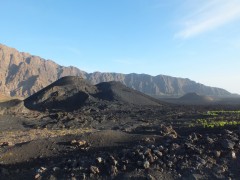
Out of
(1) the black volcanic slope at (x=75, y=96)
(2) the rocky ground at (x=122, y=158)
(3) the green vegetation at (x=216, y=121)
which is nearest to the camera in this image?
(2) the rocky ground at (x=122, y=158)

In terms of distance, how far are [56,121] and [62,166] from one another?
2398 centimetres

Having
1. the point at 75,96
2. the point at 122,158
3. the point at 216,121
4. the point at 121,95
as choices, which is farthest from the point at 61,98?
the point at 122,158

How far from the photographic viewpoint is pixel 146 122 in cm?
3862

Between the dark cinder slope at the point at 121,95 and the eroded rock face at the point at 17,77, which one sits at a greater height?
the eroded rock face at the point at 17,77

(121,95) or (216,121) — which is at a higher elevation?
(121,95)

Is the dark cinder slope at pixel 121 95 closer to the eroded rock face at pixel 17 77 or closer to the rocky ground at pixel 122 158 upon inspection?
the rocky ground at pixel 122 158

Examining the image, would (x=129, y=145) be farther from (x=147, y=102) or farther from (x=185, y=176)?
(x=147, y=102)

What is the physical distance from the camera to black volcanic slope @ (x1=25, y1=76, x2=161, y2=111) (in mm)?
59250

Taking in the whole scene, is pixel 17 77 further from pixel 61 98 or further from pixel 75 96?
pixel 75 96

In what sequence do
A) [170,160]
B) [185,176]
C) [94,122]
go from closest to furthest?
[185,176], [170,160], [94,122]

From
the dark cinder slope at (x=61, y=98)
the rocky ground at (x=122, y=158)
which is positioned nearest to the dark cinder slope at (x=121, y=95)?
the dark cinder slope at (x=61, y=98)

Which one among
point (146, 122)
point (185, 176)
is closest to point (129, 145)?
point (185, 176)

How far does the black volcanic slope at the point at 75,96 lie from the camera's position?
59.2 metres

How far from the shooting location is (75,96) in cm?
6303
